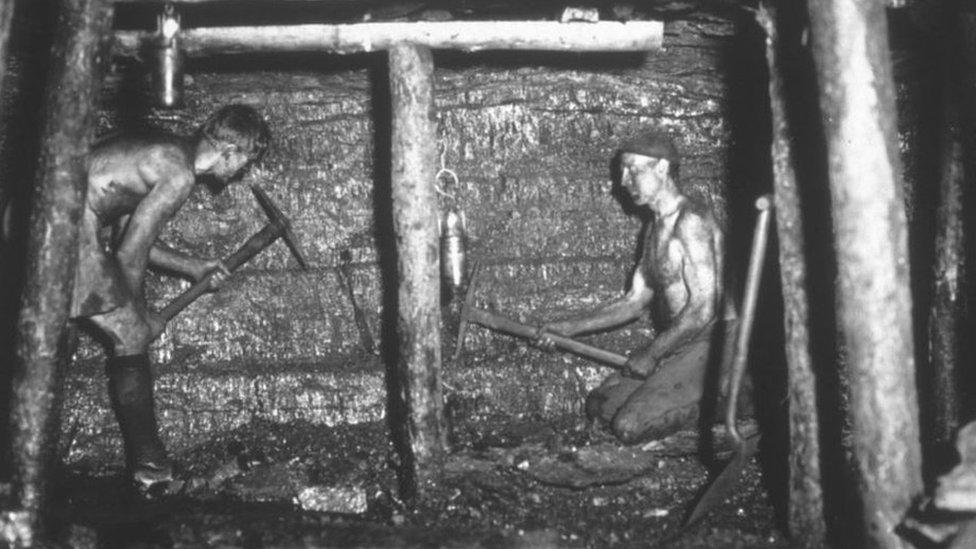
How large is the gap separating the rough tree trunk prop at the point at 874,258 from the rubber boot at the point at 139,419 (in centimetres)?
449

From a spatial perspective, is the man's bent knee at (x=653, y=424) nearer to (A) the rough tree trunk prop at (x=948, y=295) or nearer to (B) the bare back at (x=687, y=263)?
(B) the bare back at (x=687, y=263)

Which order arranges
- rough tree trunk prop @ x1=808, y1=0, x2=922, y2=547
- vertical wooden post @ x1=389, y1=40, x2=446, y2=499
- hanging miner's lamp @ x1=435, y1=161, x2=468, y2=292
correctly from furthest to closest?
1. hanging miner's lamp @ x1=435, y1=161, x2=468, y2=292
2. vertical wooden post @ x1=389, y1=40, x2=446, y2=499
3. rough tree trunk prop @ x1=808, y1=0, x2=922, y2=547

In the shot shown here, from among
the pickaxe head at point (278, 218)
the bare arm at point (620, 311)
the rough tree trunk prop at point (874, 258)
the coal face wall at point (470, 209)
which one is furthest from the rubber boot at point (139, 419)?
the rough tree trunk prop at point (874, 258)

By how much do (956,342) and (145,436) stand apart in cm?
546

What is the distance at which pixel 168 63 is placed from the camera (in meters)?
4.39

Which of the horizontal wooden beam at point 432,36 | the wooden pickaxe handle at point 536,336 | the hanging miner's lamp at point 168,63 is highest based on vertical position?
the horizontal wooden beam at point 432,36

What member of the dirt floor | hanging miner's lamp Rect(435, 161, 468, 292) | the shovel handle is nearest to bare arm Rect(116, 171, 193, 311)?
the dirt floor

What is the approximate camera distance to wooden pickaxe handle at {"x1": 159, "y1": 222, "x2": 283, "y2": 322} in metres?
5.99

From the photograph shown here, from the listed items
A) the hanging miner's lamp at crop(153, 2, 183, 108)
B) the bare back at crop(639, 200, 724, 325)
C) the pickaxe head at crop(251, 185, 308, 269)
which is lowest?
the bare back at crop(639, 200, 724, 325)

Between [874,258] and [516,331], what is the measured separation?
300cm

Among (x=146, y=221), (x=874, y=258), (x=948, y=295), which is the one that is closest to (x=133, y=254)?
(x=146, y=221)

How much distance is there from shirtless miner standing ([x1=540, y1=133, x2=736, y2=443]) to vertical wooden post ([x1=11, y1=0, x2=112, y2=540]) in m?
3.32

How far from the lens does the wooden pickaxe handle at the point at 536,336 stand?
593 cm

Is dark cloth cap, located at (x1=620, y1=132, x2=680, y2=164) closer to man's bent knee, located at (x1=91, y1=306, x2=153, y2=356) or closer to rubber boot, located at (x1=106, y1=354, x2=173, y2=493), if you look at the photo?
man's bent knee, located at (x1=91, y1=306, x2=153, y2=356)
